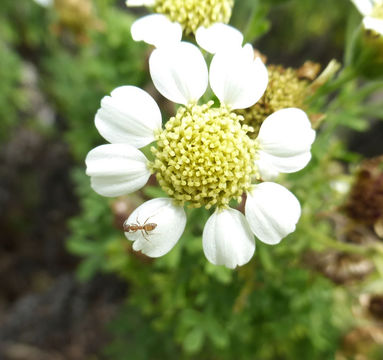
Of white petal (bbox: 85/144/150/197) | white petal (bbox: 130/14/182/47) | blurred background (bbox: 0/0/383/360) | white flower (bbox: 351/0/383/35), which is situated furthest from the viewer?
blurred background (bbox: 0/0/383/360)

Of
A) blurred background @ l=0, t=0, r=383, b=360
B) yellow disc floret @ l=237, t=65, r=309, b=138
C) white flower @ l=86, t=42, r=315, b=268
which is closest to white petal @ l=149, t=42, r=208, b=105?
white flower @ l=86, t=42, r=315, b=268

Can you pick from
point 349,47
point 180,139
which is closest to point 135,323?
point 180,139

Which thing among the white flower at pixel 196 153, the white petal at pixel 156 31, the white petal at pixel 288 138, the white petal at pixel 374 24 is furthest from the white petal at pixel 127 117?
the white petal at pixel 374 24

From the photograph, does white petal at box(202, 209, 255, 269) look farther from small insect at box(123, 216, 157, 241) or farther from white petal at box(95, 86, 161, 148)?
white petal at box(95, 86, 161, 148)

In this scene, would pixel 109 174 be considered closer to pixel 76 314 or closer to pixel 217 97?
Answer: pixel 217 97

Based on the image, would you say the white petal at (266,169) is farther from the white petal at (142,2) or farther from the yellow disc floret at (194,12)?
the white petal at (142,2)

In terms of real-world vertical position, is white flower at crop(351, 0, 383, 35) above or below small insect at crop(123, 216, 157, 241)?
above
